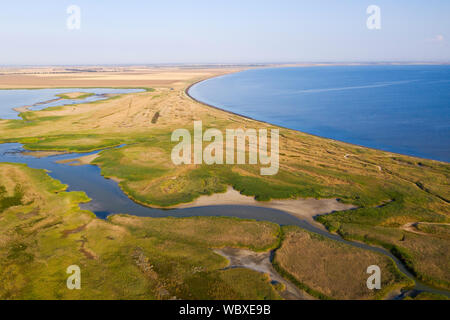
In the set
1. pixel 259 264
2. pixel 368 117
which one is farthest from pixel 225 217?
pixel 368 117

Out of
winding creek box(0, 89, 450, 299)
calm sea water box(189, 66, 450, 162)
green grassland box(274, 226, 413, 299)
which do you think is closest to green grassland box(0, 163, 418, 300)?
green grassland box(274, 226, 413, 299)

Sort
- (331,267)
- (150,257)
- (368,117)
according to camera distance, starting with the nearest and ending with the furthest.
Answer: (331,267), (150,257), (368,117)

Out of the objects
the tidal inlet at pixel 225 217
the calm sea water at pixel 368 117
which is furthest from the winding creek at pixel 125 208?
the calm sea water at pixel 368 117

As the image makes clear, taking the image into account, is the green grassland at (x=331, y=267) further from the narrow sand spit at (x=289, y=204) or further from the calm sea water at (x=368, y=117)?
the calm sea water at (x=368, y=117)

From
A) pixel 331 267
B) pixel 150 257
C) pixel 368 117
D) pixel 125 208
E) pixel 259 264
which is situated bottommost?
pixel 259 264

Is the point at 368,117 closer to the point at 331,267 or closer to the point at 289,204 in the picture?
the point at 289,204
